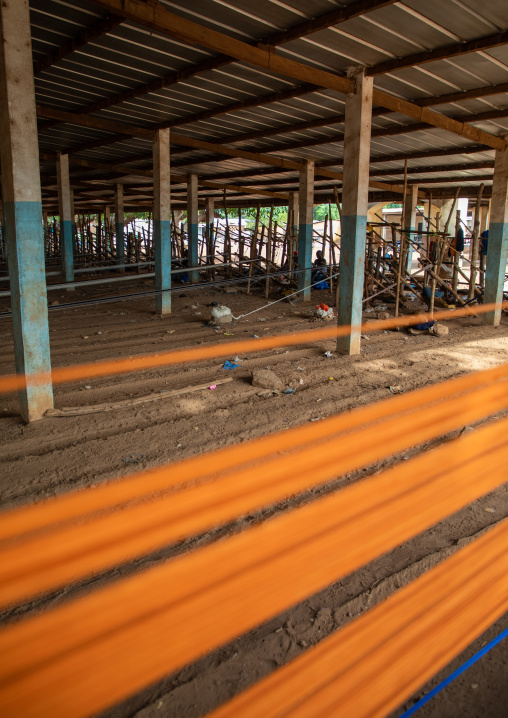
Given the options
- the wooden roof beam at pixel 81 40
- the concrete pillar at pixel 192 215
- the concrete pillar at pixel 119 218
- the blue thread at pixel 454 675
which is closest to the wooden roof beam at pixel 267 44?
the wooden roof beam at pixel 81 40

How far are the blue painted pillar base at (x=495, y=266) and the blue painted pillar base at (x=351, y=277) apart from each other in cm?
412

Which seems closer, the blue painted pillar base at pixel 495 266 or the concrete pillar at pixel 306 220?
the blue painted pillar base at pixel 495 266

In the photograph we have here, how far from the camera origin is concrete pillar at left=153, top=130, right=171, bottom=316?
948 cm

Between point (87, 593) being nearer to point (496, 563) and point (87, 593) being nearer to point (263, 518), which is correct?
point (263, 518)

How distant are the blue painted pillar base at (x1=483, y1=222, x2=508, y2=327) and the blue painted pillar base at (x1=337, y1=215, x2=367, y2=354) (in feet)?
13.5

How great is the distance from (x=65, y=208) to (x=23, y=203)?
9.30 meters

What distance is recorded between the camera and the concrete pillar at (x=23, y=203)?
3.92 m

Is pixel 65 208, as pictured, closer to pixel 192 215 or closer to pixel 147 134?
pixel 192 215

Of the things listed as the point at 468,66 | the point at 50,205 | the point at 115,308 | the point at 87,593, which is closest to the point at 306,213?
the point at 115,308

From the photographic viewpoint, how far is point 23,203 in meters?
4.16

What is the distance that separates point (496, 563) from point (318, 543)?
972mm

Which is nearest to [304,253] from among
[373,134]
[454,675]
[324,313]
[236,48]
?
[324,313]

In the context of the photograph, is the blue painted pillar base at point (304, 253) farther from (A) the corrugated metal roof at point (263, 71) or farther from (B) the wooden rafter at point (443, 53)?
(B) the wooden rafter at point (443, 53)

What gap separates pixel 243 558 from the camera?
277 cm
